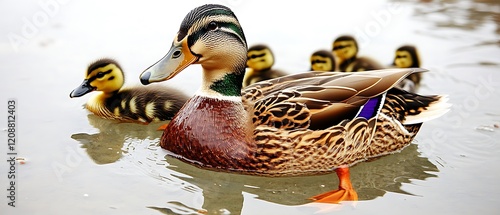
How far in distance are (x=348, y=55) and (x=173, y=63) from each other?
202 cm

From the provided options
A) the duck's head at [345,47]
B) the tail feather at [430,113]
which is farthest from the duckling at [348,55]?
the tail feather at [430,113]

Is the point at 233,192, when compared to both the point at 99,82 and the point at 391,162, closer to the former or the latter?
the point at 391,162

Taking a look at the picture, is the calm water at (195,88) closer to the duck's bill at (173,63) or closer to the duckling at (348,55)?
the duckling at (348,55)

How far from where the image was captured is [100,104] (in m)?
4.50

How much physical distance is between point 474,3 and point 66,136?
4.37m

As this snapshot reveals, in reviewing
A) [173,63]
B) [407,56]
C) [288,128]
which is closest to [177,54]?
[173,63]

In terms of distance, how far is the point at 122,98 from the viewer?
448 centimetres

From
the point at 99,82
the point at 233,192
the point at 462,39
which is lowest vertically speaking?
the point at 233,192

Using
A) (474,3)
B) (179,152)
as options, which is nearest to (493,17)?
(474,3)

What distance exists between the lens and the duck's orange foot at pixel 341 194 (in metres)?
3.43

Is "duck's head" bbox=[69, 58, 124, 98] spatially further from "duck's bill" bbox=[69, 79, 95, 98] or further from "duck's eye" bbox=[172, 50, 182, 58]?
"duck's eye" bbox=[172, 50, 182, 58]

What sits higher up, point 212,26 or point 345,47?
point 212,26

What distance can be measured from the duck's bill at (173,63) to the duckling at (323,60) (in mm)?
1551

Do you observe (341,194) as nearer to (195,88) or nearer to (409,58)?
(195,88)
